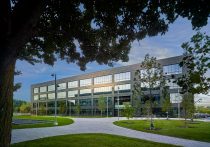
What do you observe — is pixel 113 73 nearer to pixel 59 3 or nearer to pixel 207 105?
pixel 207 105

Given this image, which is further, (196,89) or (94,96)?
(94,96)

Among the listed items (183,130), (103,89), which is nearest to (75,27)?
(183,130)

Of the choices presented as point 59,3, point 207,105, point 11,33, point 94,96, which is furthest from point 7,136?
point 94,96

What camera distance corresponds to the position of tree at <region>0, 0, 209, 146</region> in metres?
6.67

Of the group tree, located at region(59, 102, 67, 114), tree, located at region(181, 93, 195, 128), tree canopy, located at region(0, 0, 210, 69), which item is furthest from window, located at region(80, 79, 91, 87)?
tree canopy, located at region(0, 0, 210, 69)

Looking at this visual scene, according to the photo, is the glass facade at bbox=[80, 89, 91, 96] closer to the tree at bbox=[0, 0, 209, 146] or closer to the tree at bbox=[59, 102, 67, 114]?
the tree at bbox=[59, 102, 67, 114]

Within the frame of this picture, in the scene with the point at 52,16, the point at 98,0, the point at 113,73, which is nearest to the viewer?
the point at 98,0

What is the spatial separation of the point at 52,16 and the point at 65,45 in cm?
184

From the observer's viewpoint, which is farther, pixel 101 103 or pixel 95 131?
pixel 101 103

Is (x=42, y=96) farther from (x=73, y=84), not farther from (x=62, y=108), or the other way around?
(x=62, y=108)

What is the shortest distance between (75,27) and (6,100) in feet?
13.6

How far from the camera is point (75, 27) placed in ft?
33.0

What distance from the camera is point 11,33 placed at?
260 inches

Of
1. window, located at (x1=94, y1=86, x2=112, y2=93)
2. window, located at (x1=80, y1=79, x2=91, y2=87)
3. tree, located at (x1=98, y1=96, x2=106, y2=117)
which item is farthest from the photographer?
window, located at (x1=80, y1=79, x2=91, y2=87)
